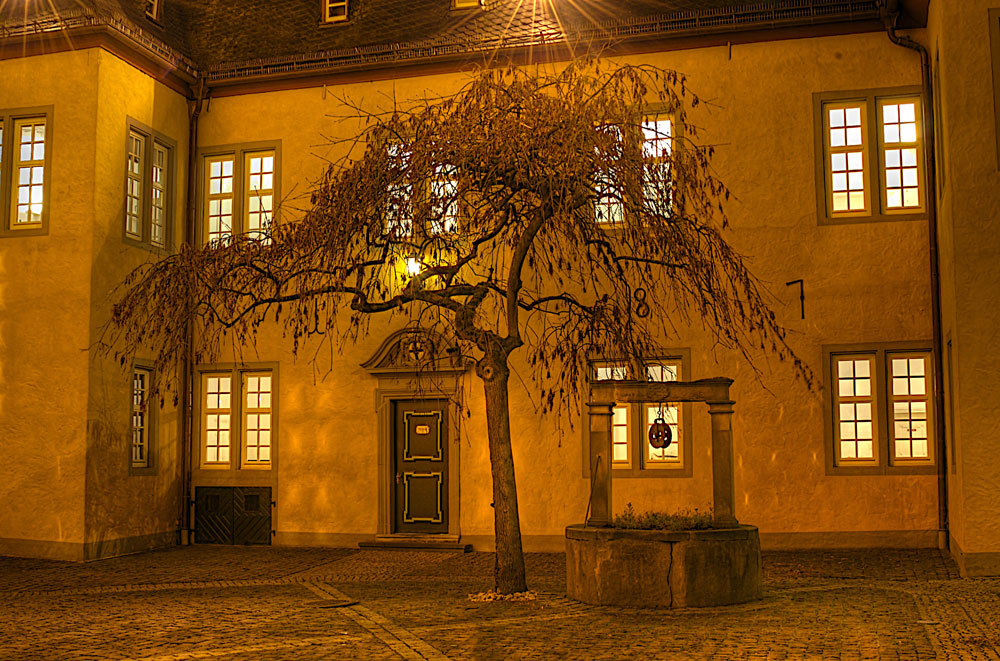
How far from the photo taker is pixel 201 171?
17.2 m

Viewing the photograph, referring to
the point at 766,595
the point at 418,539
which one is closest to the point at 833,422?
the point at 766,595

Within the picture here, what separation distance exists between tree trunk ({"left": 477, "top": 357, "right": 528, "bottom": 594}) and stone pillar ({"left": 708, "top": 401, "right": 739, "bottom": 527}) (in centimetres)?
185

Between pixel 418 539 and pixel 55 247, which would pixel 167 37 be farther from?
pixel 418 539

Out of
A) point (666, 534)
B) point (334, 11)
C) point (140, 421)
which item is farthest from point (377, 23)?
point (666, 534)

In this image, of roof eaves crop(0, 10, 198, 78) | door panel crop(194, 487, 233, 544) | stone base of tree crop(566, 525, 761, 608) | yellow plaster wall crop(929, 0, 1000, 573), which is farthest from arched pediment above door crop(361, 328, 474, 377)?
yellow plaster wall crop(929, 0, 1000, 573)

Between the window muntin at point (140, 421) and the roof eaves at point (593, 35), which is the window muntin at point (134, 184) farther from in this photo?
the window muntin at point (140, 421)

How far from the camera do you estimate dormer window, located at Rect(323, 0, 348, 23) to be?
58.4 ft

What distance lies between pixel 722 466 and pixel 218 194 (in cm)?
950

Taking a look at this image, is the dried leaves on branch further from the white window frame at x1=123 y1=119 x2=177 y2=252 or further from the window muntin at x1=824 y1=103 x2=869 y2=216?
the white window frame at x1=123 y1=119 x2=177 y2=252

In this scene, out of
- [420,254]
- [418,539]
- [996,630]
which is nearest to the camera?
[996,630]

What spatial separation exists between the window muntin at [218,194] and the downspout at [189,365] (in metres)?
0.22

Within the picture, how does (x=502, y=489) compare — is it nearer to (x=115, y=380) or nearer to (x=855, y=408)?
(x=855, y=408)

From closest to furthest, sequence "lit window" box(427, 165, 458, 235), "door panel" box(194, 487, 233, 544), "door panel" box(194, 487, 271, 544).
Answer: "lit window" box(427, 165, 458, 235) < "door panel" box(194, 487, 271, 544) < "door panel" box(194, 487, 233, 544)

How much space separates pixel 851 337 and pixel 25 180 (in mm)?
10882
